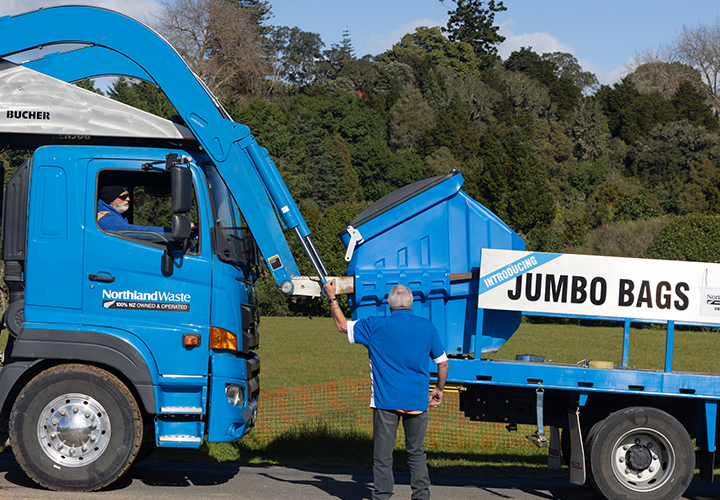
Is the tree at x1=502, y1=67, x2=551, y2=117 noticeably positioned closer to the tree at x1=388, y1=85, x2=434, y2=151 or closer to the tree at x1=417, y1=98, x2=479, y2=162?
the tree at x1=417, y1=98, x2=479, y2=162

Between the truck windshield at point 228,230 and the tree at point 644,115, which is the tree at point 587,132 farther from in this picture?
the truck windshield at point 228,230

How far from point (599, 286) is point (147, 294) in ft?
12.7

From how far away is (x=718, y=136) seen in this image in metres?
79.4

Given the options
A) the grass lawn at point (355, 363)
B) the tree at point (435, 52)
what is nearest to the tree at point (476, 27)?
the tree at point (435, 52)

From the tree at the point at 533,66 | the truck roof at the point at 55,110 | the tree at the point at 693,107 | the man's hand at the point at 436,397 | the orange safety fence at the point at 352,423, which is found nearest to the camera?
the man's hand at the point at 436,397

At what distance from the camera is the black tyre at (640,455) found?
21.2ft

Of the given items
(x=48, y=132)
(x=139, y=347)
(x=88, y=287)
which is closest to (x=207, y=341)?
(x=139, y=347)

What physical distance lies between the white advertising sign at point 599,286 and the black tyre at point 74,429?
3201 mm

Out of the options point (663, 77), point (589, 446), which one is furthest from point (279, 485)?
point (663, 77)

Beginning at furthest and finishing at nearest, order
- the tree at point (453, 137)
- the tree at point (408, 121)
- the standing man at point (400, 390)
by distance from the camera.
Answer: the tree at point (408, 121) < the tree at point (453, 137) < the standing man at point (400, 390)

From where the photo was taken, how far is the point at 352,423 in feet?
33.4

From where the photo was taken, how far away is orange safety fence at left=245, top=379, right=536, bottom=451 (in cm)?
948

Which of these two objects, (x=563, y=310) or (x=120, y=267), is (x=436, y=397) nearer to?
(x=563, y=310)

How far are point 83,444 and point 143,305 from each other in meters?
1.25
